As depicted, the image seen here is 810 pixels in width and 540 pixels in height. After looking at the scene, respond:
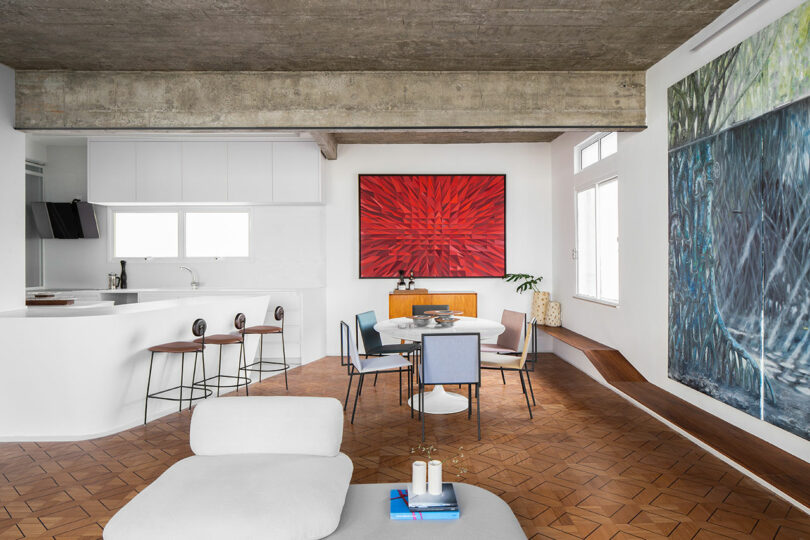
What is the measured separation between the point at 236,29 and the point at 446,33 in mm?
1622

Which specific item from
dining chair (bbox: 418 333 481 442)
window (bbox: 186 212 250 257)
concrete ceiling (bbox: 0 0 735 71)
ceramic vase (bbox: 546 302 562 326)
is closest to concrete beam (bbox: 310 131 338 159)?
concrete ceiling (bbox: 0 0 735 71)

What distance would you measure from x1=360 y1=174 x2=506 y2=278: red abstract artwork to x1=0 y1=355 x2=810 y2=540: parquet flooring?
9.60 ft

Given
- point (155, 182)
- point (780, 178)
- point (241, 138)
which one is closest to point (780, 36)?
point (780, 178)

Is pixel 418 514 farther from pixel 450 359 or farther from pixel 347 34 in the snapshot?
pixel 347 34

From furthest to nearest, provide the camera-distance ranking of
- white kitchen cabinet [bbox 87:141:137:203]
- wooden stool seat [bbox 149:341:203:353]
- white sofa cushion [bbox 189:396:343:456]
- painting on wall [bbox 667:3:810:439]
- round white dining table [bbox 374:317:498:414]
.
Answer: white kitchen cabinet [bbox 87:141:137:203], round white dining table [bbox 374:317:498:414], wooden stool seat [bbox 149:341:203:353], painting on wall [bbox 667:3:810:439], white sofa cushion [bbox 189:396:343:456]

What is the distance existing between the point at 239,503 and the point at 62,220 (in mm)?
7023

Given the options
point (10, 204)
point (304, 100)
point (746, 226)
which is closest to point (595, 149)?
point (746, 226)

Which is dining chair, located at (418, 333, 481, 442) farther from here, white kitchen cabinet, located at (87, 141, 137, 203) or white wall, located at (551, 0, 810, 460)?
white kitchen cabinet, located at (87, 141, 137, 203)

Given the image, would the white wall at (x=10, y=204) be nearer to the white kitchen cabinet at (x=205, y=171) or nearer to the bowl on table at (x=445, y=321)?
the white kitchen cabinet at (x=205, y=171)

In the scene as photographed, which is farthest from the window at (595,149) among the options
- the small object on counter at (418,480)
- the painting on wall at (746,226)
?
the small object on counter at (418,480)

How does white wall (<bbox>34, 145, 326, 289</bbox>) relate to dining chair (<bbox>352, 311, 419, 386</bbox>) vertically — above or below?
→ above

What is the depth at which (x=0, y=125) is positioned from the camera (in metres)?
4.51

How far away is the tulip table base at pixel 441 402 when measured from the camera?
4.59 m

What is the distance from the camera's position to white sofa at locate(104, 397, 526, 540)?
5.75 ft
